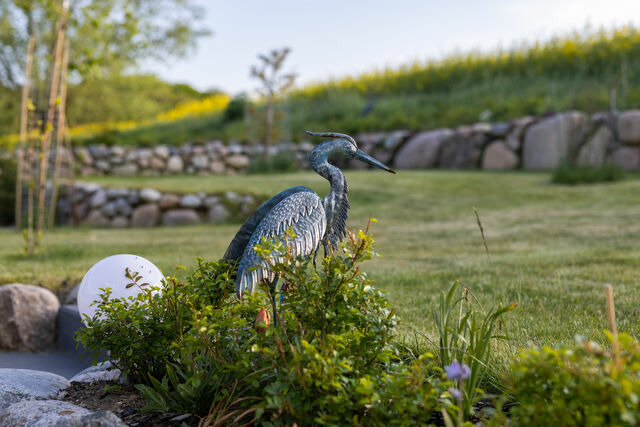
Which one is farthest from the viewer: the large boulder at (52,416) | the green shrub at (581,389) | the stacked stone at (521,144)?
the stacked stone at (521,144)

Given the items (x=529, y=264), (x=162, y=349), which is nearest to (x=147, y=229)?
(x=529, y=264)

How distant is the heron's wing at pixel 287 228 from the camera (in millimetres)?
2082

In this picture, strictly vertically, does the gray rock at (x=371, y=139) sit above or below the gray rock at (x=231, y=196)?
above

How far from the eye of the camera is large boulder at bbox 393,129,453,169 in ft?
43.8

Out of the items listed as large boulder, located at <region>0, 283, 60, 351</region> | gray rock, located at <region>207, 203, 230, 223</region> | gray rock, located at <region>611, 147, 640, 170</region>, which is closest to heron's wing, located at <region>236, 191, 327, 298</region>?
large boulder, located at <region>0, 283, 60, 351</region>

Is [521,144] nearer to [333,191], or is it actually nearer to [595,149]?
[595,149]

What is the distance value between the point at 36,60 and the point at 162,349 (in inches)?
747

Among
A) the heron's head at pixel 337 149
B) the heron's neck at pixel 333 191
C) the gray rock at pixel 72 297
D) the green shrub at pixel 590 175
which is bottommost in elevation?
the gray rock at pixel 72 297

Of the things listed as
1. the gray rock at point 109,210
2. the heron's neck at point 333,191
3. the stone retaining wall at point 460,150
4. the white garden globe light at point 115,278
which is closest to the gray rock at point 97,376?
the white garden globe light at point 115,278

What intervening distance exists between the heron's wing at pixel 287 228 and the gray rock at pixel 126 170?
1219 cm

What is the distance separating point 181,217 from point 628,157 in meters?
9.12

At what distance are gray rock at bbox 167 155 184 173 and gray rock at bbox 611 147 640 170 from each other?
1013 cm

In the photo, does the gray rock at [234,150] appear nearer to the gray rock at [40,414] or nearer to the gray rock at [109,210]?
the gray rock at [109,210]

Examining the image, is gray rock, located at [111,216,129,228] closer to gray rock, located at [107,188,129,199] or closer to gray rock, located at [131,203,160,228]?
gray rock, located at [131,203,160,228]
